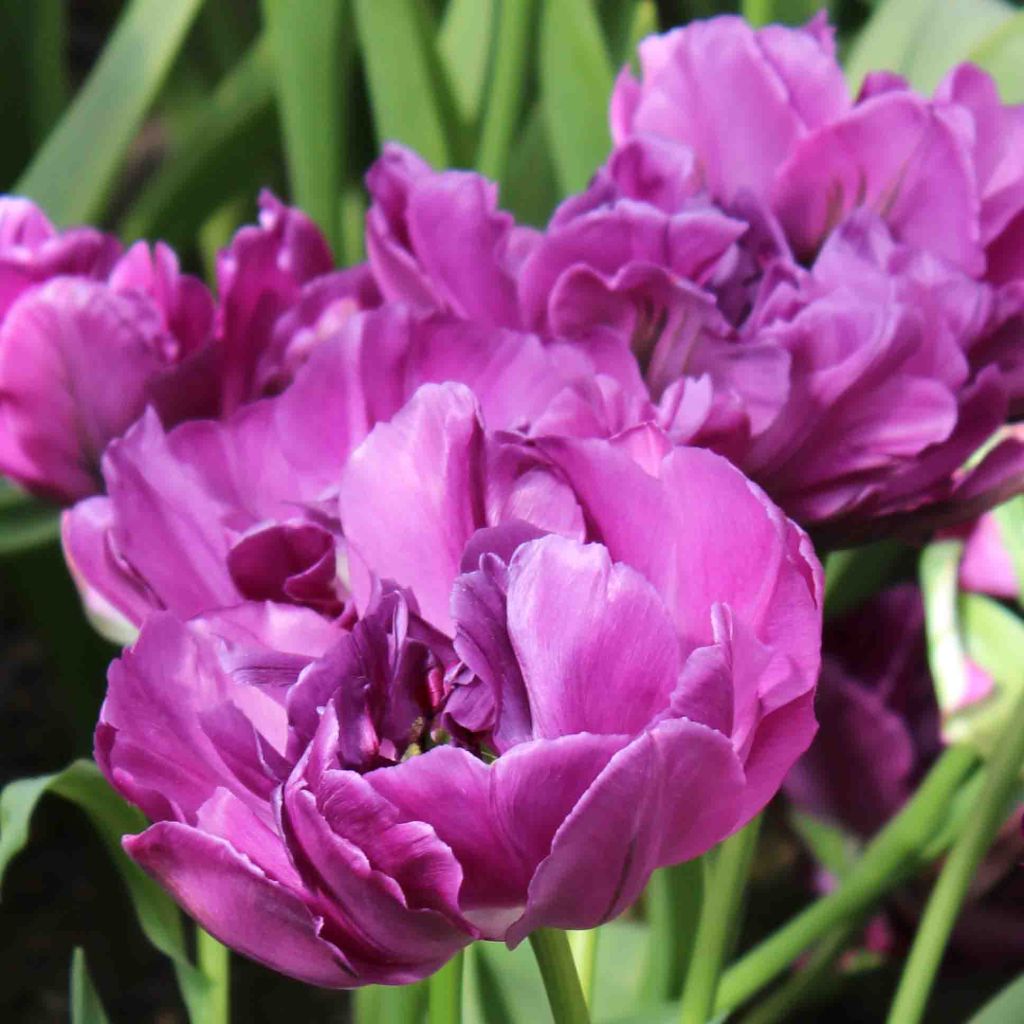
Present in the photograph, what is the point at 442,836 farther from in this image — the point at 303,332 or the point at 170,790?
the point at 303,332

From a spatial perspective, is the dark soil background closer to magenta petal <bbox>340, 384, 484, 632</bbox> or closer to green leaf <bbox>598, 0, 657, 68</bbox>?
green leaf <bbox>598, 0, 657, 68</bbox>

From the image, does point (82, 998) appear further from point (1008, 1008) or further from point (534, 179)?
point (534, 179)

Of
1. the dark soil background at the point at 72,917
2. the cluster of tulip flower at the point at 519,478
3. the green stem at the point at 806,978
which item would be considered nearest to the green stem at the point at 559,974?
the cluster of tulip flower at the point at 519,478

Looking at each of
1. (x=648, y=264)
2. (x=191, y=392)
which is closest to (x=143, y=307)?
(x=191, y=392)

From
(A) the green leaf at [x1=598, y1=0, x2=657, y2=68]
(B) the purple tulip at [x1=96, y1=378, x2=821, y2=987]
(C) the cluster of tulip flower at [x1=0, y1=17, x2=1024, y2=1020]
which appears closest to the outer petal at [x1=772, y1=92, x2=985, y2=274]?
(C) the cluster of tulip flower at [x1=0, y1=17, x2=1024, y2=1020]

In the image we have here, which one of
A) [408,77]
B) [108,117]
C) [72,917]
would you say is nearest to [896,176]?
[408,77]

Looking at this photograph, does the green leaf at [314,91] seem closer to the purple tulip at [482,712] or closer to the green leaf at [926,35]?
the green leaf at [926,35]
